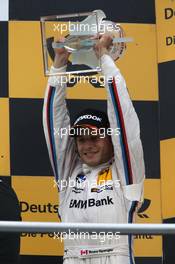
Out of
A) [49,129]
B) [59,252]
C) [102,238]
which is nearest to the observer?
[102,238]

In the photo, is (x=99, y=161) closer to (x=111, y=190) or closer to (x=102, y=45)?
(x=111, y=190)

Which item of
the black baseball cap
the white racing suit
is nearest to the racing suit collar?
the white racing suit

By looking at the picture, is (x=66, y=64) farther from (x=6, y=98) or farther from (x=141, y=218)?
(x=141, y=218)

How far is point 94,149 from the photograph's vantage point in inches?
84.4

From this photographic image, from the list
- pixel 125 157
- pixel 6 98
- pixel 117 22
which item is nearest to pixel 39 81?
pixel 6 98

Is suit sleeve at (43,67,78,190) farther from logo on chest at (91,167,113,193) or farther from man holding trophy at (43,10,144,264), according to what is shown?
logo on chest at (91,167,113,193)

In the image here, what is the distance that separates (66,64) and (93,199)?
1.38ft

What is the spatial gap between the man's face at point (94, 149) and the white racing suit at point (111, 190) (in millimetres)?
24

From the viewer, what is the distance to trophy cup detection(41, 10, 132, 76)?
2.16 meters

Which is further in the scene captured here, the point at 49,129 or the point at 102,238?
the point at 49,129

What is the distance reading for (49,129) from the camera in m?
2.22

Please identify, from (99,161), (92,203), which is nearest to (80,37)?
(99,161)

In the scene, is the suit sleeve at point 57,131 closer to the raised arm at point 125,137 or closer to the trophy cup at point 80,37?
the trophy cup at point 80,37
